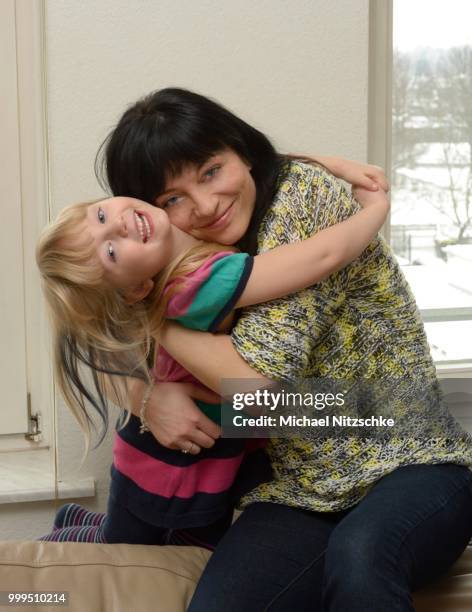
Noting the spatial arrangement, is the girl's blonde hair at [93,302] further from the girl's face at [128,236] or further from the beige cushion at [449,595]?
the beige cushion at [449,595]

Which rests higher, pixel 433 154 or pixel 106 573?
pixel 433 154

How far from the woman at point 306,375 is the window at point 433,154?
82 cm

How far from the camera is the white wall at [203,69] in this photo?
6.60ft

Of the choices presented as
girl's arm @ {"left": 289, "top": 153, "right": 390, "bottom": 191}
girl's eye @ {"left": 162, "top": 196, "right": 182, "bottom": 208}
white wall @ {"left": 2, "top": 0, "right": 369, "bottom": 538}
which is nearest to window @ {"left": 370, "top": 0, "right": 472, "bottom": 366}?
white wall @ {"left": 2, "top": 0, "right": 369, "bottom": 538}

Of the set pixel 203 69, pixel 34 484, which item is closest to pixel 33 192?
pixel 203 69

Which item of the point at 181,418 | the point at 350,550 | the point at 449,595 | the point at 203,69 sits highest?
the point at 203,69

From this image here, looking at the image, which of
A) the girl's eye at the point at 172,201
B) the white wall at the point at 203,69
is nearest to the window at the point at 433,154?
the white wall at the point at 203,69

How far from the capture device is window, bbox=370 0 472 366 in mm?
2346

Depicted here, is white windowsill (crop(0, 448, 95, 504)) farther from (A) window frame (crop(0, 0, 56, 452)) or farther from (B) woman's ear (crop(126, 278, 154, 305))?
(B) woman's ear (crop(126, 278, 154, 305))

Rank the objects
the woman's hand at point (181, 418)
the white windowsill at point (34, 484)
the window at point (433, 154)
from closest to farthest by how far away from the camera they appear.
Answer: the woman's hand at point (181, 418) → the white windowsill at point (34, 484) → the window at point (433, 154)

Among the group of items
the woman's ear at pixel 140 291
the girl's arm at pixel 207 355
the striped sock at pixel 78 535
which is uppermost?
the woman's ear at pixel 140 291

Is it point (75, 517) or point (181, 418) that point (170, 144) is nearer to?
point (181, 418)

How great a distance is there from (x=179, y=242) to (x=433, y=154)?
1.18 metres

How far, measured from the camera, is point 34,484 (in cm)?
218
